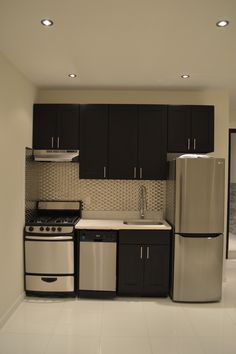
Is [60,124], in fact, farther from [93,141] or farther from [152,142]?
[152,142]

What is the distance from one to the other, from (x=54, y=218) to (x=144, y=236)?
50.2 inches

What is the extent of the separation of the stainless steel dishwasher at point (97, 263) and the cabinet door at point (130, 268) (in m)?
0.09

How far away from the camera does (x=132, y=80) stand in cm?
372

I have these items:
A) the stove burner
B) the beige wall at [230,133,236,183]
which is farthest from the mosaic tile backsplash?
the beige wall at [230,133,236,183]

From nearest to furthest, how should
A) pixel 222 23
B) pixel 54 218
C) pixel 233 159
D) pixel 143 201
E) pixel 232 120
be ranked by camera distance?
pixel 222 23 → pixel 54 218 → pixel 143 201 → pixel 232 120 → pixel 233 159

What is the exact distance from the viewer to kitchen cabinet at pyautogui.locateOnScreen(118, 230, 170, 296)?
368 centimetres

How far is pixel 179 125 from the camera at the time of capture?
3957 millimetres

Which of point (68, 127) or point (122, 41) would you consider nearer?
point (122, 41)

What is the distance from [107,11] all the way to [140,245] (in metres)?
2.58

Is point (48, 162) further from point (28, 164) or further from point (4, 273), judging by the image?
point (4, 273)

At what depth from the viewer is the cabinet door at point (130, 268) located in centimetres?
368

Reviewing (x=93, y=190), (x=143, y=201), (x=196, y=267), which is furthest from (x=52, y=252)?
(x=196, y=267)

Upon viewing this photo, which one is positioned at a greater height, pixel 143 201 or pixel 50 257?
pixel 143 201

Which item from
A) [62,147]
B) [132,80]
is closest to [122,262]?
[62,147]
